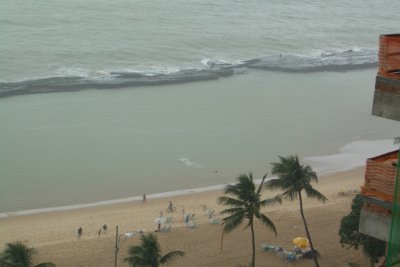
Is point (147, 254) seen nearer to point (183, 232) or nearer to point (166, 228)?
point (183, 232)

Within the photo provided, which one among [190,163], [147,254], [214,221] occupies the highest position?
[190,163]

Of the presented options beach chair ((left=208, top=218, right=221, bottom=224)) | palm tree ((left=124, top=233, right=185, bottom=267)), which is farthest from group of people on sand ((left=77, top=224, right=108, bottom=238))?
palm tree ((left=124, top=233, right=185, bottom=267))

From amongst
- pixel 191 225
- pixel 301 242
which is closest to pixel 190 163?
pixel 191 225

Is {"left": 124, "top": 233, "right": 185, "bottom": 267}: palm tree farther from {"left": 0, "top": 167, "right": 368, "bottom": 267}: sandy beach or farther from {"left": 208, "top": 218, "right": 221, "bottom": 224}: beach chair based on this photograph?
{"left": 208, "top": 218, "right": 221, "bottom": 224}: beach chair

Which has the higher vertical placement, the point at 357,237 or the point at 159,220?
the point at 357,237

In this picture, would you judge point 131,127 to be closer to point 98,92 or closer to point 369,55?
point 98,92

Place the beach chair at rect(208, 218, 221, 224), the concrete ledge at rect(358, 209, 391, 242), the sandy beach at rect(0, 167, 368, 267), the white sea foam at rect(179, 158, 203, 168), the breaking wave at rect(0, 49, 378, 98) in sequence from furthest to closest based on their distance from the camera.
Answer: the breaking wave at rect(0, 49, 378, 98) < the white sea foam at rect(179, 158, 203, 168) < the beach chair at rect(208, 218, 221, 224) < the sandy beach at rect(0, 167, 368, 267) < the concrete ledge at rect(358, 209, 391, 242)

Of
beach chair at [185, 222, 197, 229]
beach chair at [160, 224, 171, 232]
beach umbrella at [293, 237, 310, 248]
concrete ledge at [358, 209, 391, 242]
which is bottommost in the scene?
beach chair at [160, 224, 171, 232]

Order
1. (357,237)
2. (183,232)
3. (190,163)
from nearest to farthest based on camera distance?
1. (357,237)
2. (183,232)
3. (190,163)
